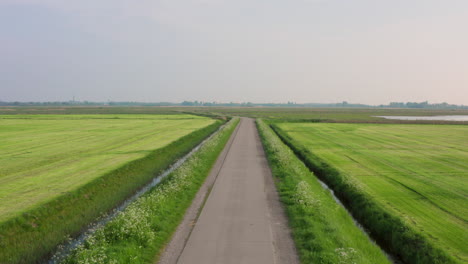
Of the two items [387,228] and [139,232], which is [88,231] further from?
[387,228]

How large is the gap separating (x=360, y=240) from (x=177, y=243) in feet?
25.1

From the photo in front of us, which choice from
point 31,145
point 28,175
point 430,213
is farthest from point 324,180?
point 31,145

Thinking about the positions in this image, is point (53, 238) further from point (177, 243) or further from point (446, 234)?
point (446, 234)

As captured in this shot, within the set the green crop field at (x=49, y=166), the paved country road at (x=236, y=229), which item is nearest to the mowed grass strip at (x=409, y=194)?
the paved country road at (x=236, y=229)

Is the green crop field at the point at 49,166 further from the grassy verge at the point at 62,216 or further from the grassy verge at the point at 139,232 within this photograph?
the grassy verge at the point at 139,232

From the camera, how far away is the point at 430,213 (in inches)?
620

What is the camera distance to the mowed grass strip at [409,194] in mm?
12606

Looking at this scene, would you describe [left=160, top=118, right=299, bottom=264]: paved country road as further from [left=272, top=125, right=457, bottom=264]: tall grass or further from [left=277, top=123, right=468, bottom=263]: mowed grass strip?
[left=277, top=123, right=468, bottom=263]: mowed grass strip

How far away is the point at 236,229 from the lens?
13.1 metres

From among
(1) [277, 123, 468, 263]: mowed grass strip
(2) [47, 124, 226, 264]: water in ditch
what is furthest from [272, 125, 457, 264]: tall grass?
(2) [47, 124, 226, 264]: water in ditch

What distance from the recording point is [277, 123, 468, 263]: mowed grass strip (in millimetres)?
12606

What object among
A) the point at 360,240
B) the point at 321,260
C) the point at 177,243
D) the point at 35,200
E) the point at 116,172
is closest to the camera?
the point at 321,260

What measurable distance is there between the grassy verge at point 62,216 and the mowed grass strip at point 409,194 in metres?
14.6

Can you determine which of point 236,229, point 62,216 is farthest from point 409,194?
point 62,216
